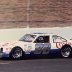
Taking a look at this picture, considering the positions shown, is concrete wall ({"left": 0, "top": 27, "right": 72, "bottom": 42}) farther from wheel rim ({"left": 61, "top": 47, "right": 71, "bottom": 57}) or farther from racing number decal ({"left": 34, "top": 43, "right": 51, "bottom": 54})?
racing number decal ({"left": 34, "top": 43, "right": 51, "bottom": 54})

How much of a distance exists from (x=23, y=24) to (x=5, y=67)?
9.97 m

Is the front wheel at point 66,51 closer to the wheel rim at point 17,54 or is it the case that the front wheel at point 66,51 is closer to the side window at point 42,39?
the side window at point 42,39

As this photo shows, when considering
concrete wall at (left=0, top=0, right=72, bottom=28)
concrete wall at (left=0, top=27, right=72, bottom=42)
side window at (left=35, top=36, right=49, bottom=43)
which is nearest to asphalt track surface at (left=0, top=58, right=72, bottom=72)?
side window at (left=35, top=36, right=49, bottom=43)

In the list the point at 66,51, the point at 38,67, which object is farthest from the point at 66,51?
the point at 38,67

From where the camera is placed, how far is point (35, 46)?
21453 mm

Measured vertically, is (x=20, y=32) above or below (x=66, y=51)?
above

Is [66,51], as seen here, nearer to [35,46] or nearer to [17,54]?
[35,46]

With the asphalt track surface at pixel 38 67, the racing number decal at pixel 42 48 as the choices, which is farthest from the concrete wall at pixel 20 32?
the asphalt track surface at pixel 38 67

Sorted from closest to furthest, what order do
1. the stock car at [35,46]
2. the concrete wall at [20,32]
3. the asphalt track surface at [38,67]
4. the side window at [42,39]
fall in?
the asphalt track surface at [38,67] < the stock car at [35,46] < the side window at [42,39] < the concrete wall at [20,32]

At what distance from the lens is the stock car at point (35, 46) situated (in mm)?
21016

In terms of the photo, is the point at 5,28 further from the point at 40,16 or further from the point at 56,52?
the point at 56,52

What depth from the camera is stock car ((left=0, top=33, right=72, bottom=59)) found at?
2102cm

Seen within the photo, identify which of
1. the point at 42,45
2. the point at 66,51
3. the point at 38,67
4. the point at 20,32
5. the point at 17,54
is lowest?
the point at 38,67

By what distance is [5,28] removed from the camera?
26938mm
